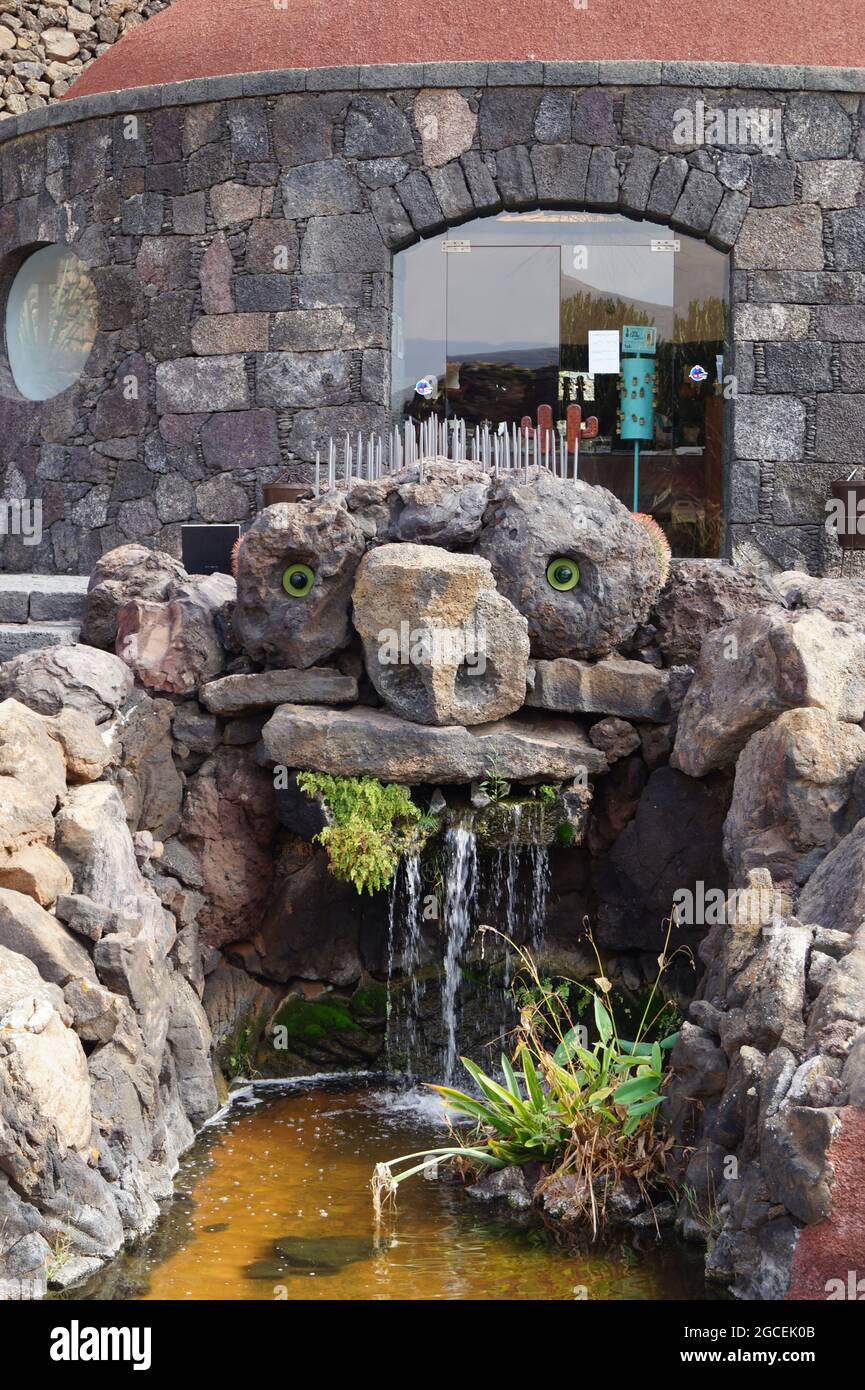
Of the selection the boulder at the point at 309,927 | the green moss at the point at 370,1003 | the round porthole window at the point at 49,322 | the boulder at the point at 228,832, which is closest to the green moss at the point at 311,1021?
the green moss at the point at 370,1003

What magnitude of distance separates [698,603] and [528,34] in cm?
656

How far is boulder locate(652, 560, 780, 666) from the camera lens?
8672 millimetres

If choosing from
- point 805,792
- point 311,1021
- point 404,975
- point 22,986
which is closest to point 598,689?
point 805,792

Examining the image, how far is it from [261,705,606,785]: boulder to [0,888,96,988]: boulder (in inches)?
77.1

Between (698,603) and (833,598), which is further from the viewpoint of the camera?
(698,603)

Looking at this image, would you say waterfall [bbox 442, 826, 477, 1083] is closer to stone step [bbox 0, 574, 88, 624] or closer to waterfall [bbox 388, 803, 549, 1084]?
waterfall [bbox 388, 803, 549, 1084]

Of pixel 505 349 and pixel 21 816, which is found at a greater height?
pixel 505 349

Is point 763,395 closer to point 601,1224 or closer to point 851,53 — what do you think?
point 851,53

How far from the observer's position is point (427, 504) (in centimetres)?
849

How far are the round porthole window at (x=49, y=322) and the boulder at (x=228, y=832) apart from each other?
21.6 ft

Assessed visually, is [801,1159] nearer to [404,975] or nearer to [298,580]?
[404,975]

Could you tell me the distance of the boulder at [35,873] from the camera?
686 cm

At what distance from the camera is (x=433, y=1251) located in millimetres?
6363

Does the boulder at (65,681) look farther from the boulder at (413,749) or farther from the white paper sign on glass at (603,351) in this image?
the white paper sign on glass at (603,351)
